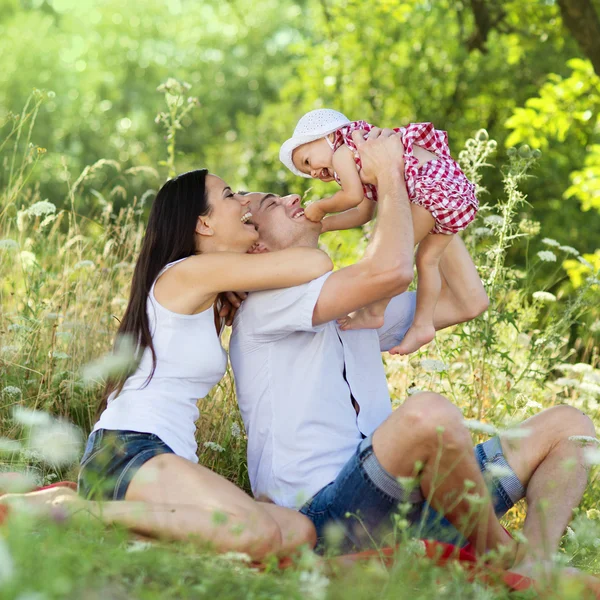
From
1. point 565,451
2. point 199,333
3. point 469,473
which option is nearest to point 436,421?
point 469,473

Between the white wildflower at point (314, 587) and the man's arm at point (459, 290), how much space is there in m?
1.99

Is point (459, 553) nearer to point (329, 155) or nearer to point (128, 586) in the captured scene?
point (128, 586)

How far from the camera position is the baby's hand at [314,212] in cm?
344

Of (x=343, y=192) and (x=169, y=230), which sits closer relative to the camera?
(x=169, y=230)

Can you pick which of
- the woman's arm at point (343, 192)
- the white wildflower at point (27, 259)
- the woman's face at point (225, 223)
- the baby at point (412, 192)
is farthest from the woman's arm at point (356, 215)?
the white wildflower at point (27, 259)

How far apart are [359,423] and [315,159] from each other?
113cm

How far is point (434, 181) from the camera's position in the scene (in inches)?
136

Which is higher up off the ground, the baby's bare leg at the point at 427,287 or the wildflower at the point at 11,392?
the baby's bare leg at the point at 427,287

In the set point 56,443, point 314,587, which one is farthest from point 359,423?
point 314,587

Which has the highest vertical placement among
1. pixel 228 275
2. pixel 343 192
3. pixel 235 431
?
pixel 343 192

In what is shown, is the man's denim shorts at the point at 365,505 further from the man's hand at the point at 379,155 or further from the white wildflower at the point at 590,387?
the white wildflower at the point at 590,387

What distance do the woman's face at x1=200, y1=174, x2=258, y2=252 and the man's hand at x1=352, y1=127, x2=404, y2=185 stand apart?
50 centimetres

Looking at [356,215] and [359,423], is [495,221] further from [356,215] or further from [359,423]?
[359,423]

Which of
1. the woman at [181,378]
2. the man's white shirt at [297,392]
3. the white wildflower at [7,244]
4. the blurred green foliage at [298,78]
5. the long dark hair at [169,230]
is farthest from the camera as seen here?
the blurred green foliage at [298,78]
